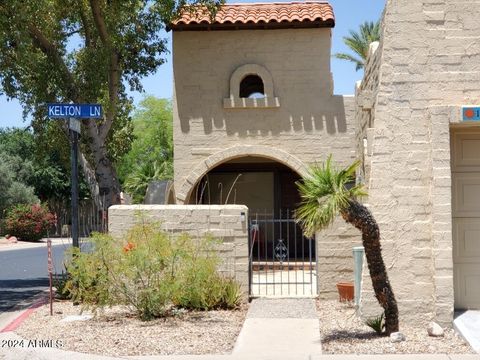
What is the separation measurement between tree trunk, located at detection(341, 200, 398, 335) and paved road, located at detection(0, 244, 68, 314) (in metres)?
6.98

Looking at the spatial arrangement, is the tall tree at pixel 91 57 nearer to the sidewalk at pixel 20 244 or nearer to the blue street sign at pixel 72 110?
the blue street sign at pixel 72 110

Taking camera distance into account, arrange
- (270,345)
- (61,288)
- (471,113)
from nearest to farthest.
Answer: (270,345), (471,113), (61,288)

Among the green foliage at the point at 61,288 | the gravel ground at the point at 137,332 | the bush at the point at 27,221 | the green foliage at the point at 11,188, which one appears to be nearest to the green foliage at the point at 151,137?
the green foliage at the point at 11,188

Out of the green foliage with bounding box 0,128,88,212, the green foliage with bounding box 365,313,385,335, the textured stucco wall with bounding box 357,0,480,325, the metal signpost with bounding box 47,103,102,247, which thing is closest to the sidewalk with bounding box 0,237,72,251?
the green foliage with bounding box 0,128,88,212

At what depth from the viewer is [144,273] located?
10672 millimetres

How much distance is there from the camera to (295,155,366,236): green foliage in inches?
338

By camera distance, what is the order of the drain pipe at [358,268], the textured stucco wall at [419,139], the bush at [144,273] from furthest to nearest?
the drain pipe at [358,268] < the bush at [144,273] < the textured stucco wall at [419,139]

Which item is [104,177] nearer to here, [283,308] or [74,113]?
[74,113]

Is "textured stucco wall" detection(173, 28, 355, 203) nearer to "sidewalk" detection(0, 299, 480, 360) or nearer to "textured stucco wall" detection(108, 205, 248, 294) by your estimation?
"textured stucco wall" detection(108, 205, 248, 294)

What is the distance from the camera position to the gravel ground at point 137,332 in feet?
29.1

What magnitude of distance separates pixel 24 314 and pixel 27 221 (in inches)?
1168

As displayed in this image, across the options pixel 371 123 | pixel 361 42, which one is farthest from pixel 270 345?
pixel 361 42

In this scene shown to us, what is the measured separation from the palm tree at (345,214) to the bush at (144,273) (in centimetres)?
262

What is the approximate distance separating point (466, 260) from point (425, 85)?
96.9 inches
